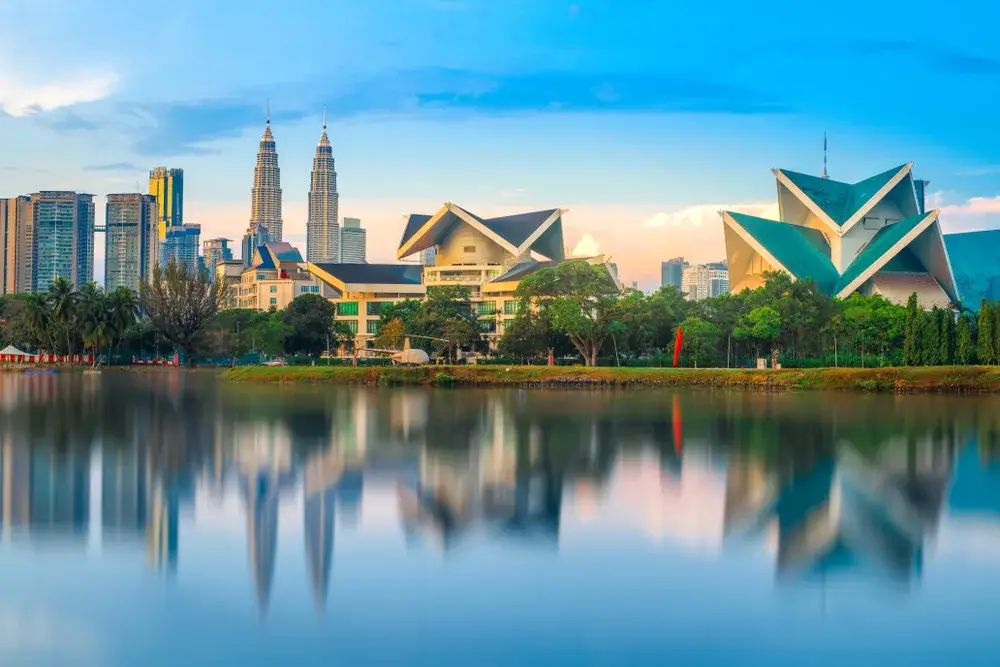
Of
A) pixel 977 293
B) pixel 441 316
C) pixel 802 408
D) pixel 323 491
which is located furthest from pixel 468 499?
pixel 977 293

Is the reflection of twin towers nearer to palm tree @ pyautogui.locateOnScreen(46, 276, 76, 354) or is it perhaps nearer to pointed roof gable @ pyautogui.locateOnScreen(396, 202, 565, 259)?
palm tree @ pyautogui.locateOnScreen(46, 276, 76, 354)

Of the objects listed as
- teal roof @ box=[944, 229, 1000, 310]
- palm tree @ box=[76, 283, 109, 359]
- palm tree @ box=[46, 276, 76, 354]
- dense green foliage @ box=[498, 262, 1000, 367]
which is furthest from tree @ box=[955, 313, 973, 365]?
palm tree @ box=[46, 276, 76, 354]

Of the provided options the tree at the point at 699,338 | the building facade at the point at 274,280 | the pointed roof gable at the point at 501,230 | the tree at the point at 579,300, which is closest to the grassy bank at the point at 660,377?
the tree at the point at 579,300

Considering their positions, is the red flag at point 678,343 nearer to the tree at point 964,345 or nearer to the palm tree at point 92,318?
the tree at point 964,345

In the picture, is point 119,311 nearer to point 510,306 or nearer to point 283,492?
point 510,306

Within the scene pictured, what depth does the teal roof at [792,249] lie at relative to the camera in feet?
257

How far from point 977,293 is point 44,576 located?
82508mm

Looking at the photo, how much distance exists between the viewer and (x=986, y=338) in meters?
52.1

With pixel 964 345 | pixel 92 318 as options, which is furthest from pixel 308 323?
pixel 964 345

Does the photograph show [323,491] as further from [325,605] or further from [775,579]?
[775,579]

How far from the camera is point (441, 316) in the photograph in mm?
69500

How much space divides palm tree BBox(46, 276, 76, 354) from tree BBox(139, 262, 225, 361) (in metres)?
4.77

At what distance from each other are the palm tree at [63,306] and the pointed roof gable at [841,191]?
4942cm

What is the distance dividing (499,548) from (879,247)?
69.5m
